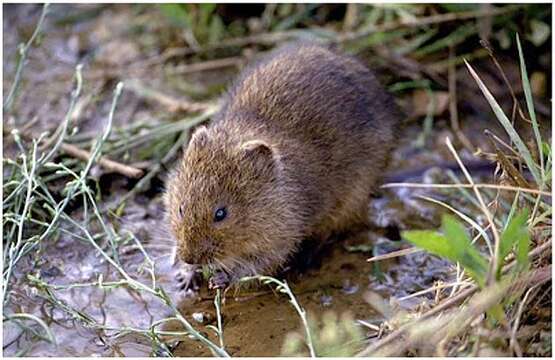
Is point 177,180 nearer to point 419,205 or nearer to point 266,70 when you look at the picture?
point 266,70

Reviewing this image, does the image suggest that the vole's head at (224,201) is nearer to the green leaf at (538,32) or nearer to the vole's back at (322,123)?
the vole's back at (322,123)

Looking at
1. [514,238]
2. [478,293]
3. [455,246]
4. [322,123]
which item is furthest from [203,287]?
[514,238]

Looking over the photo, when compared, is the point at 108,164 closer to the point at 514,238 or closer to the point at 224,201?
the point at 224,201

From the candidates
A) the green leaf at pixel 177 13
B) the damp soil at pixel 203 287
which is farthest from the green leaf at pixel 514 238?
the green leaf at pixel 177 13

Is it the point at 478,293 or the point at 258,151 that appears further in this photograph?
the point at 258,151

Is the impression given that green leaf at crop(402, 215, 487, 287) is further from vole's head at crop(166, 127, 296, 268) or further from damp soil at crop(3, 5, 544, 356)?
vole's head at crop(166, 127, 296, 268)

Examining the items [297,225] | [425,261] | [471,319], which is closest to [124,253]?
[297,225]
